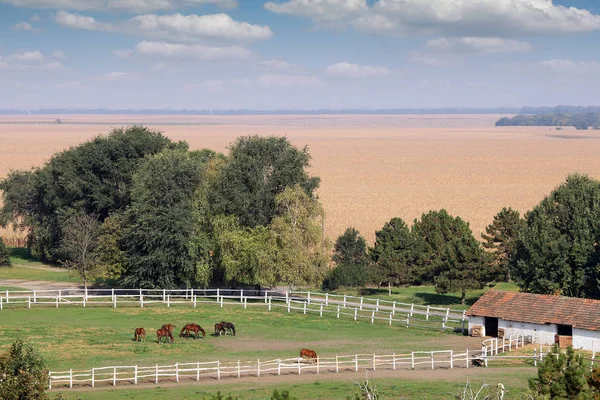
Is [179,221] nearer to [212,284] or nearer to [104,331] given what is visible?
[212,284]

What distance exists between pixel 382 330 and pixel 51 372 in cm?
1910

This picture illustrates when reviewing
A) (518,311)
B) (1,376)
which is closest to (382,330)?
(518,311)

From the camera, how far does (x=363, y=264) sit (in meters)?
63.8

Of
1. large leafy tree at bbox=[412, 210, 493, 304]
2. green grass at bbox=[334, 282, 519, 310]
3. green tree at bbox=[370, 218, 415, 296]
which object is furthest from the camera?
green tree at bbox=[370, 218, 415, 296]

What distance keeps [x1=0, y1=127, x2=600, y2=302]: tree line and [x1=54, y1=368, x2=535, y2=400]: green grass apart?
54.7 feet

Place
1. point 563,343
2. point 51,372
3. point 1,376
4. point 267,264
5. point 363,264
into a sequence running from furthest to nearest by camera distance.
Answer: point 363,264
point 267,264
point 563,343
point 51,372
point 1,376

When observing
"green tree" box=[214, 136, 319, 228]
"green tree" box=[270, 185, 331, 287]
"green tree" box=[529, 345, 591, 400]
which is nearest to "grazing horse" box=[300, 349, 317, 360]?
"green tree" box=[529, 345, 591, 400]

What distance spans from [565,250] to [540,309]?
7.38m

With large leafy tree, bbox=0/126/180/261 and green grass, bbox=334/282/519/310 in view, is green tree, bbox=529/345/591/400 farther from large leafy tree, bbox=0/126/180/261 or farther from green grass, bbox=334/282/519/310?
large leafy tree, bbox=0/126/180/261

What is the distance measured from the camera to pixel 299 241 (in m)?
55.2

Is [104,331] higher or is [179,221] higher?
[179,221]

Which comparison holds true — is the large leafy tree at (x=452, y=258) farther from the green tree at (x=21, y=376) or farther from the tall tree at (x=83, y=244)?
the green tree at (x=21, y=376)

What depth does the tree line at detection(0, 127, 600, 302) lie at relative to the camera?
50656 millimetres

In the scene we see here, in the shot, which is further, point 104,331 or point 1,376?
point 104,331
